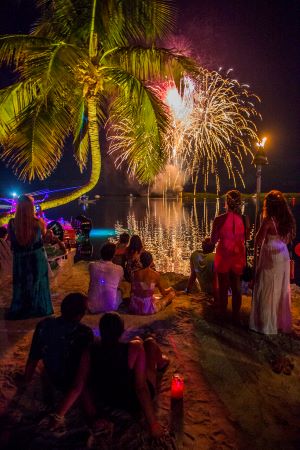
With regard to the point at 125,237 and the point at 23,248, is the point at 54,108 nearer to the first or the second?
the point at 125,237

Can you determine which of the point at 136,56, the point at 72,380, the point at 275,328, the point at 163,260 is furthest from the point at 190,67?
the point at 163,260

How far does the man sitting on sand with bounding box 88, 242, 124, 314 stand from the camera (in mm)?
5680

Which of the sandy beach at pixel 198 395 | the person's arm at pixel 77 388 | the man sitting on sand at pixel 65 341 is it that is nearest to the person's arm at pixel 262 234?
the sandy beach at pixel 198 395

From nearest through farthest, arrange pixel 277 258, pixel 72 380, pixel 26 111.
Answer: pixel 72 380 < pixel 277 258 < pixel 26 111

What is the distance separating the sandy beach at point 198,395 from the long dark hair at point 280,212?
1.61 m

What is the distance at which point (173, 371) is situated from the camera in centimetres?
436

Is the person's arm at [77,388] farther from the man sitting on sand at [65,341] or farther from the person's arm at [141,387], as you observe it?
the person's arm at [141,387]

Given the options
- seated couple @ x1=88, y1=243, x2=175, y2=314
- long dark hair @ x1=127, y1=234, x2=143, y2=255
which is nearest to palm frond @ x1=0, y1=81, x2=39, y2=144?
long dark hair @ x1=127, y1=234, x2=143, y2=255

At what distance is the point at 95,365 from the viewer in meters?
3.31

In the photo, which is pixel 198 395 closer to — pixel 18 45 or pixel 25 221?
pixel 25 221

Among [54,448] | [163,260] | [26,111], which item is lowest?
[163,260]

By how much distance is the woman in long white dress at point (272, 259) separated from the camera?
16.8ft

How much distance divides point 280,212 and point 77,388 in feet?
11.5

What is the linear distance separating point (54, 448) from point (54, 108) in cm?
686
